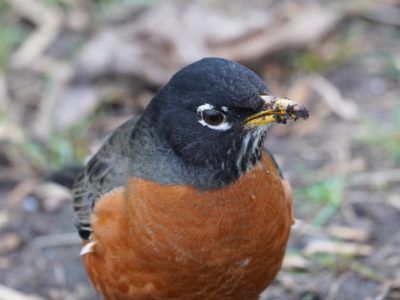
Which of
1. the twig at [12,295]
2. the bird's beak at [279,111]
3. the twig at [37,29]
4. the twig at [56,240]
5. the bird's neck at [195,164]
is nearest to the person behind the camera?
the bird's beak at [279,111]

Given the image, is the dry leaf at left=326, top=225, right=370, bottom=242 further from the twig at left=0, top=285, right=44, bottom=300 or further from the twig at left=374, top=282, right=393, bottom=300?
the twig at left=0, top=285, right=44, bottom=300

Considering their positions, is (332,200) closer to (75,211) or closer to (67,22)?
(75,211)

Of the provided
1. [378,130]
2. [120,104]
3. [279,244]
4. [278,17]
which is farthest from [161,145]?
[278,17]

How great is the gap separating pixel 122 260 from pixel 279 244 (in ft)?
2.50

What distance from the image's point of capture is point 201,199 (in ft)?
11.8

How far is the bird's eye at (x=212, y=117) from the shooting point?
344 centimetres

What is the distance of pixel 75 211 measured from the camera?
4.48 metres

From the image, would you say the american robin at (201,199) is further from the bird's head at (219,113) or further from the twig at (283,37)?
the twig at (283,37)

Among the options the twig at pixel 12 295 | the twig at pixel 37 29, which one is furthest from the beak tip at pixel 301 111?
the twig at pixel 37 29

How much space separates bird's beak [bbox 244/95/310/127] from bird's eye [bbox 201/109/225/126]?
169 millimetres

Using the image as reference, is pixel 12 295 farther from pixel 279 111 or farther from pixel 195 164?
pixel 279 111

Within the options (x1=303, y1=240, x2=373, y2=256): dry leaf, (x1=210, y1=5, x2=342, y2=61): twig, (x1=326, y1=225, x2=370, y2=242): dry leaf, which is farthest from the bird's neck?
(x1=210, y1=5, x2=342, y2=61): twig

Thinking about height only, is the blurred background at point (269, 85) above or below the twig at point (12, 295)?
above

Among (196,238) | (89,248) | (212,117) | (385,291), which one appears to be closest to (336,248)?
(385,291)
